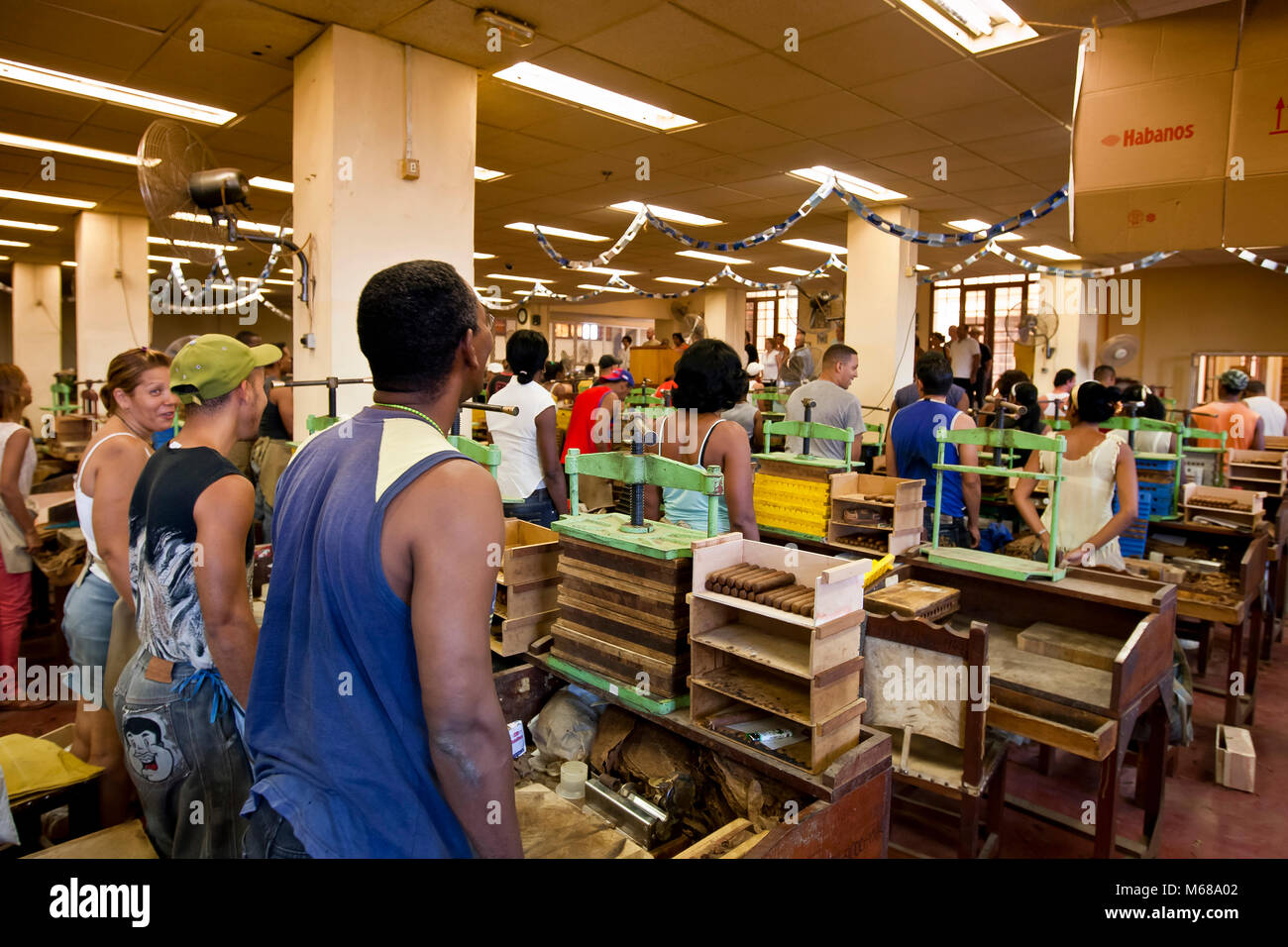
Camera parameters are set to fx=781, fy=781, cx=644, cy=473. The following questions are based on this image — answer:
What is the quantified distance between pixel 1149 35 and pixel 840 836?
304 centimetres

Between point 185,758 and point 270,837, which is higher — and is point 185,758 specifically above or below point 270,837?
below

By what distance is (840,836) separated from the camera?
1688mm

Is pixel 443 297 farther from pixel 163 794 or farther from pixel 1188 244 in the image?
pixel 1188 244

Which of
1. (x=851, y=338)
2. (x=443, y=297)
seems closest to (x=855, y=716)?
(x=443, y=297)

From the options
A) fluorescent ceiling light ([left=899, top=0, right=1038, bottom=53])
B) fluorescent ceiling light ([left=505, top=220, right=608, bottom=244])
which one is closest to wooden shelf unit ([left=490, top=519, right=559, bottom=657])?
fluorescent ceiling light ([left=899, top=0, right=1038, bottom=53])

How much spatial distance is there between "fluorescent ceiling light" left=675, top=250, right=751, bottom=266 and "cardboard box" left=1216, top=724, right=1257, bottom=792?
362 inches

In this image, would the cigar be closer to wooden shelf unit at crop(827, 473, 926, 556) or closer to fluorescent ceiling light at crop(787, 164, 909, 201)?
wooden shelf unit at crop(827, 473, 926, 556)

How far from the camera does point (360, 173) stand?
4.15m

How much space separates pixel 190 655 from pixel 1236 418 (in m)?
7.03

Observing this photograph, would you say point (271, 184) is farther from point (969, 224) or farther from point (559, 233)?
point (969, 224)

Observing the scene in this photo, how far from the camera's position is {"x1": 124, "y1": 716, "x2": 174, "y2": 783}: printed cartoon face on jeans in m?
1.80

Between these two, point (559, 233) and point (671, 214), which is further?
point (559, 233)

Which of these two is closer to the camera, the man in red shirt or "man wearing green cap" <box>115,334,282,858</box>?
"man wearing green cap" <box>115,334,282,858</box>

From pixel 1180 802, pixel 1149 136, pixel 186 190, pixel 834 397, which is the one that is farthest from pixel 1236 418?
pixel 186 190
